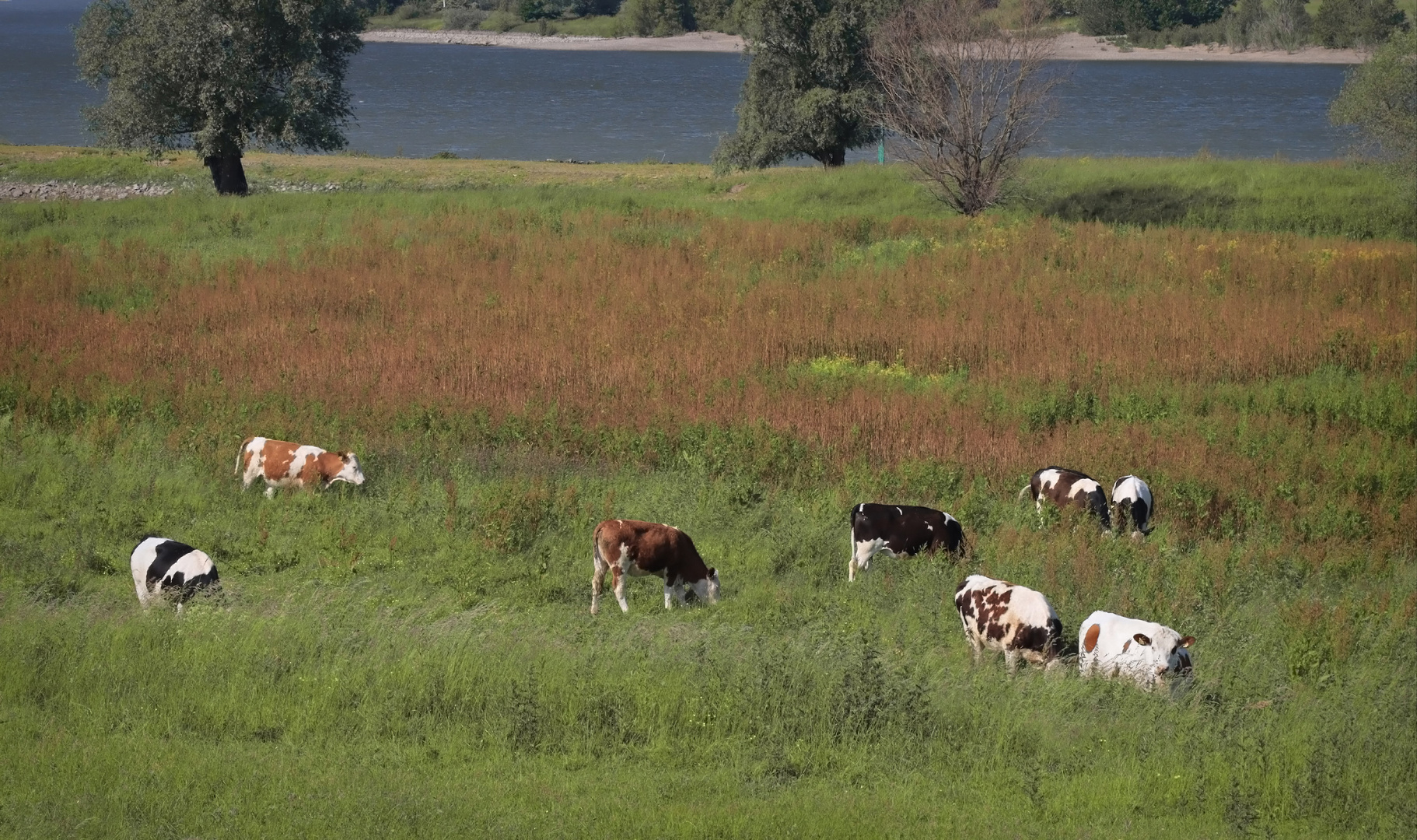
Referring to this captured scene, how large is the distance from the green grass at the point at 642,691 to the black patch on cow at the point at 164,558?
50cm

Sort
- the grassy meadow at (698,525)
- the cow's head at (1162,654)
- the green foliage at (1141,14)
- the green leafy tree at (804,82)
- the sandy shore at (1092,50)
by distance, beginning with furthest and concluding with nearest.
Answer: the green foliage at (1141,14) < the sandy shore at (1092,50) < the green leafy tree at (804,82) < the cow's head at (1162,654) < the grassy meadow at (698,525)

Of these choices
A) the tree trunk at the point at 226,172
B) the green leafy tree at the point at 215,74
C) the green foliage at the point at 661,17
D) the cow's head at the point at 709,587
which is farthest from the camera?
the green foliage at the point at 661,17

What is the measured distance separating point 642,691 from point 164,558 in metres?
4.99

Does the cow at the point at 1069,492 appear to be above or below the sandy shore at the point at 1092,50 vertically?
below

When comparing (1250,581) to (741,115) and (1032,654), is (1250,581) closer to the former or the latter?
(1032,654)

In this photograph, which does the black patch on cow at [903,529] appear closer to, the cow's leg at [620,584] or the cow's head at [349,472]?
the cow's leg at [620,584]

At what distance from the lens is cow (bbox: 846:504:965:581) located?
46.4 feet

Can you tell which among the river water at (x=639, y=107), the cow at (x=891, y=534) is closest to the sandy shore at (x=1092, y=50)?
the river water at (x=639, y=107)

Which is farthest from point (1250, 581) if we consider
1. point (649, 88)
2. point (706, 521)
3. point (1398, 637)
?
point (649, 88)

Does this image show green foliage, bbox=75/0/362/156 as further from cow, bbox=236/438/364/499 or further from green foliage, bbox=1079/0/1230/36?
green foliage, bbox=1079/0/1230/36

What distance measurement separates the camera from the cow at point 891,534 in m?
14.1

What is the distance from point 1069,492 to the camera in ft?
52.5

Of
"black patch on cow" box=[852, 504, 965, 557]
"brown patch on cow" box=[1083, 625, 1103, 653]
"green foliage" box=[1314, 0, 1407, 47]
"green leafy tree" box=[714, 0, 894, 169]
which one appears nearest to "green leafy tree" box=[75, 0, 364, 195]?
"green leafy tree" box=[714, 0, 894, 169]

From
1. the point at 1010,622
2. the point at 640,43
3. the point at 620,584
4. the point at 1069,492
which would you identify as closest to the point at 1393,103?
the point at 1069,492
